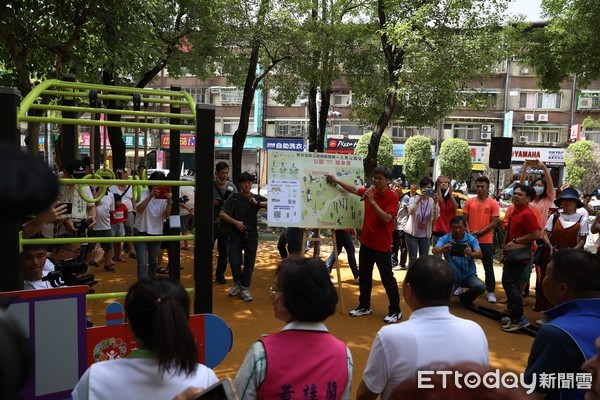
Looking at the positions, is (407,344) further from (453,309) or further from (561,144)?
(561,144)

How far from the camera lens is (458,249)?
5578 millimetres

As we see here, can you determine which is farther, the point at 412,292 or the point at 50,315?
the point at 50,315

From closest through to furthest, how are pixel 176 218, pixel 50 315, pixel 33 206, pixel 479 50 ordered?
pixel 33 206 < pixel 50 315 < pixel 176 218 < pixel 479 50

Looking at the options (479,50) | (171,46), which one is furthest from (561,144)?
(171,46)

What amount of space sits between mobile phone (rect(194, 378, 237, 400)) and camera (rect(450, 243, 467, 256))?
4763 mm

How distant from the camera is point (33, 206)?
663 mm

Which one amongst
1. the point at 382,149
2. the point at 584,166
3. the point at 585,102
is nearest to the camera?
the point at 584,166

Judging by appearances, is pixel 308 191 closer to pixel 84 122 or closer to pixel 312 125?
pixel 84 122

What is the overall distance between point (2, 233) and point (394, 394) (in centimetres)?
225

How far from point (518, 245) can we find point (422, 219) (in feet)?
5.64

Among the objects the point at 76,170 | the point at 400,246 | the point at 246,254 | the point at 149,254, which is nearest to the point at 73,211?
the point at 76,170

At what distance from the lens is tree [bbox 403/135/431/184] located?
26781 millimetres

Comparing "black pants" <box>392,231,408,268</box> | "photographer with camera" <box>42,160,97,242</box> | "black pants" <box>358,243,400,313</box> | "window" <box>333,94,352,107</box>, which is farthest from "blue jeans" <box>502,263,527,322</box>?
"window" <box>333,94,352,107</box>

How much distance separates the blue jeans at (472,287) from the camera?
219 inches
